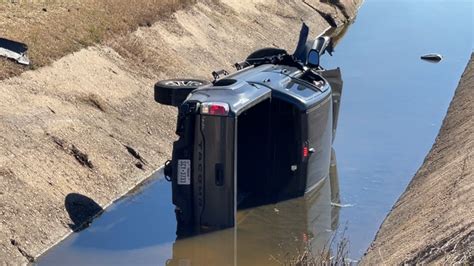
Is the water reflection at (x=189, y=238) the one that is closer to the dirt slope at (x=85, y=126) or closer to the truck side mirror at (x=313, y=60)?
the dirt slope at (x=85, y=126)

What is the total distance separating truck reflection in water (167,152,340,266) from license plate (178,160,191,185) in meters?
1.00

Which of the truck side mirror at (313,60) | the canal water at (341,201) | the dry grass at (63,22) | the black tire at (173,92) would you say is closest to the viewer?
the canal water at (341,201)

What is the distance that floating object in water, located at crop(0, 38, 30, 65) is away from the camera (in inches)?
914

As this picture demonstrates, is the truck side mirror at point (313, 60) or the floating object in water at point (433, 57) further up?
the truck side mirror at point (313, 60)

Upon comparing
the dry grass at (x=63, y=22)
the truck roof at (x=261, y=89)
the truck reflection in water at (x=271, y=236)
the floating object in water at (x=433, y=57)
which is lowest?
the floating object in water at (x=433, y=57)

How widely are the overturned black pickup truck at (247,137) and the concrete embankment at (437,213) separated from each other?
208 cm

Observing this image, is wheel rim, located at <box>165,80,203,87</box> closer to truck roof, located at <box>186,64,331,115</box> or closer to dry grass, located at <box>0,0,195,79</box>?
truck roof, located at <box>186,64,331,115</box>

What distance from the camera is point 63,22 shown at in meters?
27.9

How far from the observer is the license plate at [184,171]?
55.0 feet

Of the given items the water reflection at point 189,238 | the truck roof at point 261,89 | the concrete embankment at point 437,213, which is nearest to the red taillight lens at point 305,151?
the truck roof at point 261,89

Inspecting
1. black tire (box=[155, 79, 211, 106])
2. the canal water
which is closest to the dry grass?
black tire (box=[155, 79, 211, 106])

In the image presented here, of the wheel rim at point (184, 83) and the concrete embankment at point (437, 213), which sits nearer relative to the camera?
the concrete embankment at point (437, 213)

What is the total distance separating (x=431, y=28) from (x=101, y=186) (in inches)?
1192

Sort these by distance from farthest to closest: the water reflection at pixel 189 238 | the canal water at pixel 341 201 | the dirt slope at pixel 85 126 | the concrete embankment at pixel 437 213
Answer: the dirt slope at pixel 85 126, the canal water at pixel 341 201, the water reflection at pixel 189 238, the concrete embankment at pixel 437 213
